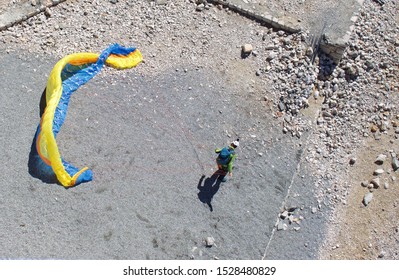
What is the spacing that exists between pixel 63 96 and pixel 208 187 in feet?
11.0

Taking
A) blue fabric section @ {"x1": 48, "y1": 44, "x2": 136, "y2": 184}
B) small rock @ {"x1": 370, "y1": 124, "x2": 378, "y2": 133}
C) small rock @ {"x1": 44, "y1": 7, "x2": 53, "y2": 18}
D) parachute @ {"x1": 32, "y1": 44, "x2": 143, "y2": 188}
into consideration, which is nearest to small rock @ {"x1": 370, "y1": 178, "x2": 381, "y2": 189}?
small rock @ {"x1": 370, "y1": 124, "x2": 378, "y2": 133}

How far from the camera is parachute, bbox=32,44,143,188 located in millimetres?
8867

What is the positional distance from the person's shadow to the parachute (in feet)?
6.76

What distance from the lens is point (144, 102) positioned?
9.95 meters

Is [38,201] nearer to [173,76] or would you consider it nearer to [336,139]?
[173,76]

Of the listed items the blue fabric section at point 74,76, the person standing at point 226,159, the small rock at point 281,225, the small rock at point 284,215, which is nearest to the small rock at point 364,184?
the small rock at point 284,215

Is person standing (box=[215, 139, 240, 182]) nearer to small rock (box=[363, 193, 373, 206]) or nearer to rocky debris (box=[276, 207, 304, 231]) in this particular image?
rocky debris (box=[276, 207, 304, 231])

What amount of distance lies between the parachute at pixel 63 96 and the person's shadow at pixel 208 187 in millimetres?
2059

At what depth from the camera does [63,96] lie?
9.63 meters

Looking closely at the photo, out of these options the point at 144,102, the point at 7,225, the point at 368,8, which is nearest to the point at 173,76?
the point at 144,102

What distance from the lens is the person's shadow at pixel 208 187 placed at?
9203 millimetres

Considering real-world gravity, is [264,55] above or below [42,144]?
above

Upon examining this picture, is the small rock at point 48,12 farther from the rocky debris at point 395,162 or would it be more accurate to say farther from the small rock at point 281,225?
the rocky debris at point 395,162

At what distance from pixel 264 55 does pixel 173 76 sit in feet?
6.92
